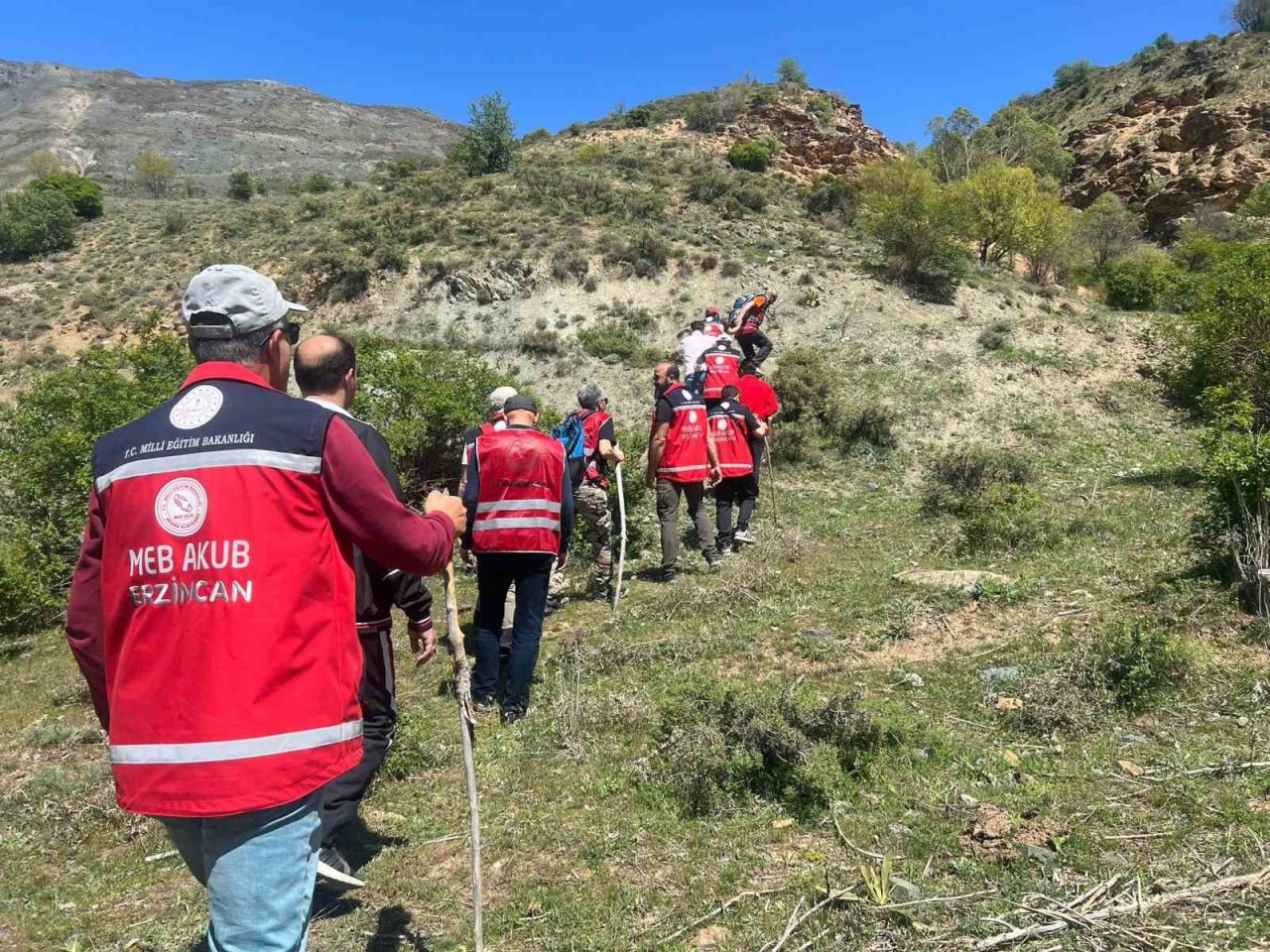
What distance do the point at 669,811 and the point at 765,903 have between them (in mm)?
668

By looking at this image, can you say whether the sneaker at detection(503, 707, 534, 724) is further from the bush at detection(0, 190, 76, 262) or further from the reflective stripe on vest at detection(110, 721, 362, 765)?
the bush at detection(0, 190, 76, 262)

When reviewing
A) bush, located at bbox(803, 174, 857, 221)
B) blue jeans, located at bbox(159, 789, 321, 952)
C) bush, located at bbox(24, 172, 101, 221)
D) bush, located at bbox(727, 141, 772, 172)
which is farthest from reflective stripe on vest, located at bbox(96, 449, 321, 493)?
bush, located at bbox(24, 172, 101, 221)

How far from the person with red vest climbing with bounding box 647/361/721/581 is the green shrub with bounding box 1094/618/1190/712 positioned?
353 centimetres

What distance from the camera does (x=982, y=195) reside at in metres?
21.8

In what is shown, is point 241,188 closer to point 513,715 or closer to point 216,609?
point 513,715

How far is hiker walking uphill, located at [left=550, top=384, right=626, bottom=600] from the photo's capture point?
6.20 metres

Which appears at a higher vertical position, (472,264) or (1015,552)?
(472,264)

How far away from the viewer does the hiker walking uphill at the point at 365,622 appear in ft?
8.45

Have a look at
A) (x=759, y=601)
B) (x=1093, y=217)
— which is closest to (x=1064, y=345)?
(x=759, y=601)

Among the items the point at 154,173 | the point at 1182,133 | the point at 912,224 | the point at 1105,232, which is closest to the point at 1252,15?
the point at 1182,133

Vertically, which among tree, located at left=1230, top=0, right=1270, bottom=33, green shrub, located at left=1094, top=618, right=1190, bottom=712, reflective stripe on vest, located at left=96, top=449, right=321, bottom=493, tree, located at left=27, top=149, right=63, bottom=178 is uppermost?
tree, located at left=1230, top=0, right=1270, bottom=33

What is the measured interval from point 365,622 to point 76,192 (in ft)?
144

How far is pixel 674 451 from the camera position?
6711 millimetres

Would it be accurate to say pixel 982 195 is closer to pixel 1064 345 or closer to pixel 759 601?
pixel 1064 345
